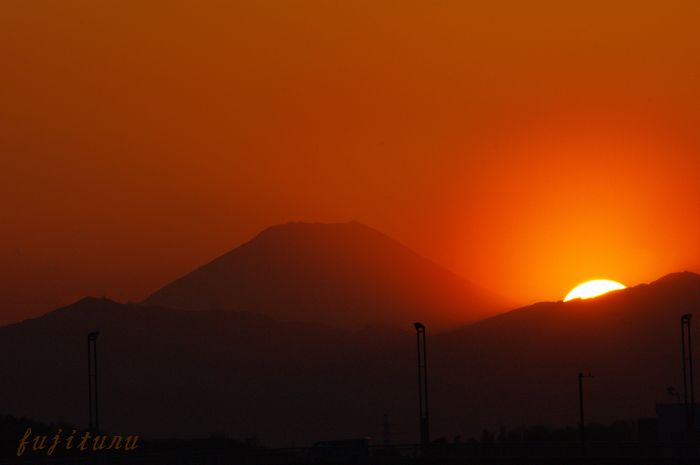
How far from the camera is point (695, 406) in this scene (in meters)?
108

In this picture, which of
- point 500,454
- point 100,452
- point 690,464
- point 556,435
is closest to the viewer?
point 690,464

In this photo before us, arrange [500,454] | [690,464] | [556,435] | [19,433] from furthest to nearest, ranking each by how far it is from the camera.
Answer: [556,435], [19,433], [500,454], [690,464]

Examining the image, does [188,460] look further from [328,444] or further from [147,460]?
[328,444]

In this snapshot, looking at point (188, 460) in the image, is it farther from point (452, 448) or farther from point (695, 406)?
point (695, 406)

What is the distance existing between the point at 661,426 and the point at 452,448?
29.7m

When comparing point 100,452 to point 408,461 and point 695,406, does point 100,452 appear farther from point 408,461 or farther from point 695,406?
point 695,406

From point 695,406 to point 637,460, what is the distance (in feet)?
97.5

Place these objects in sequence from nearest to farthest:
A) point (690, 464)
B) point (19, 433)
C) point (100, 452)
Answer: point (690, 464) → point (100, 452) → point (19, 433)

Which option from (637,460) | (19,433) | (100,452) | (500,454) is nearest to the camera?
(637,460)

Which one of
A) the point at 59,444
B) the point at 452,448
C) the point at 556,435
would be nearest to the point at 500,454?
the point at 452,448

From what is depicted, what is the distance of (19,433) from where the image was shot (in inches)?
4070

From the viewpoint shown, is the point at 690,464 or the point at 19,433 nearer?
the point at 690,464

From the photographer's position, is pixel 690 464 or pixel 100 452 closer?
pixel 690 464

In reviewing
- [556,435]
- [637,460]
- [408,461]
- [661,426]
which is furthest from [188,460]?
[556,435]
